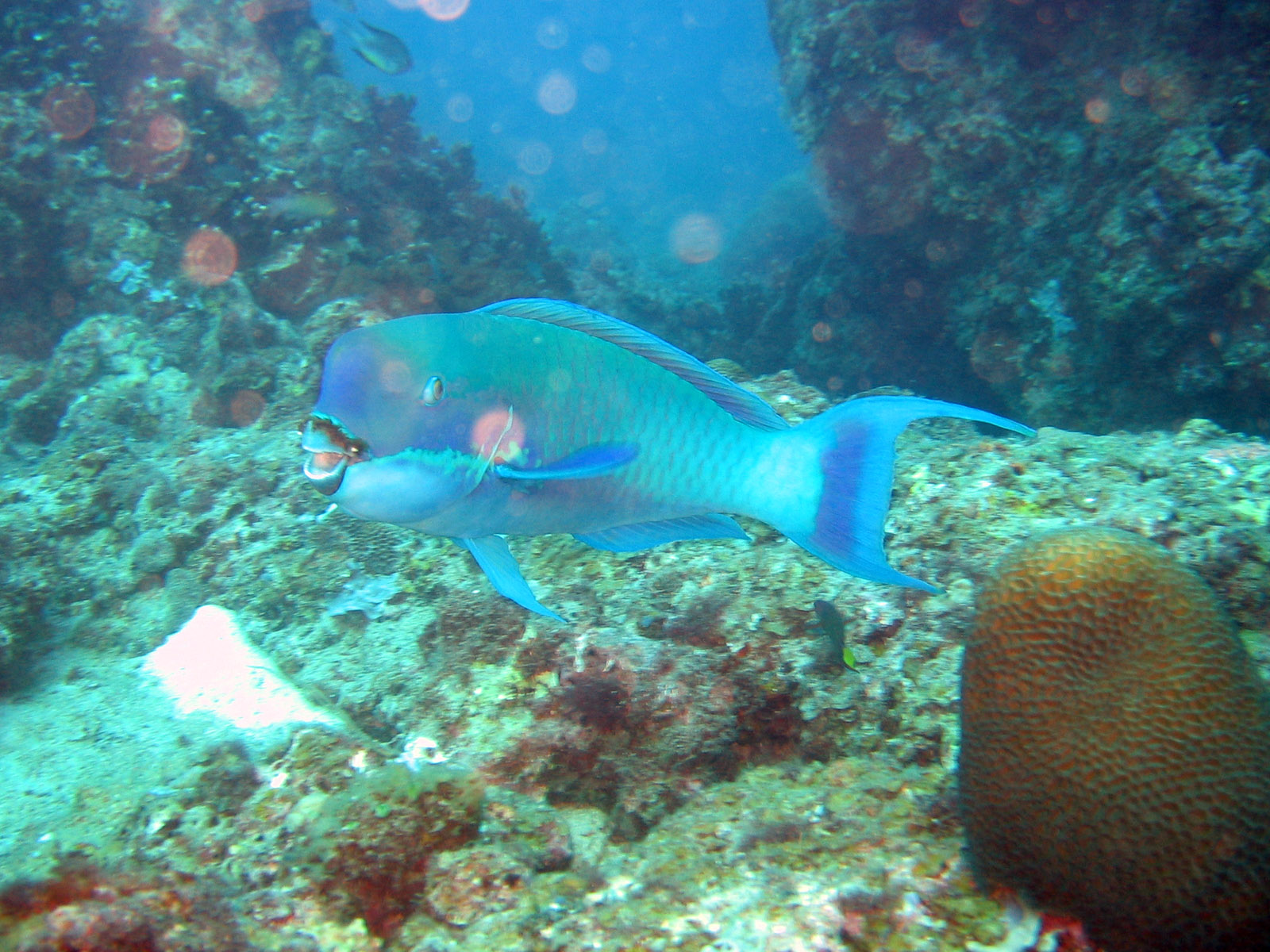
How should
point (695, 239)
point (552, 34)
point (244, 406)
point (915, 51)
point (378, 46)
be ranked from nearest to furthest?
1. point (244, 406)
2. point (915, 51)
3. point (378, 46)
4. point (695, 239)
5. point (552, 34)

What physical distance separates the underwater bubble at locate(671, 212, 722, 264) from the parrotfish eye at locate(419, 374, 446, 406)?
17.1 meters

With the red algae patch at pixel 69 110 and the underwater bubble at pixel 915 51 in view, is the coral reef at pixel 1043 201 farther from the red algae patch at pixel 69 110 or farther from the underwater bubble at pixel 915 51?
the red algae patch at pixel 69 110

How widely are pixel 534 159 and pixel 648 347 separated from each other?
1690 inches

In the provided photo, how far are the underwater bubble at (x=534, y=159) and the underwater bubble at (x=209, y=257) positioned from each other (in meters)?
32.2

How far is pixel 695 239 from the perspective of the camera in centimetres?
2162

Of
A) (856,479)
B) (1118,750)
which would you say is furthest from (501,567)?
(1118,750)

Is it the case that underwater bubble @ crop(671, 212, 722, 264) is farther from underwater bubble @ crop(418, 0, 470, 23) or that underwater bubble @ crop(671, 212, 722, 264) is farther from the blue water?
underwater bubble @ crop(418, 0, 470, 23)

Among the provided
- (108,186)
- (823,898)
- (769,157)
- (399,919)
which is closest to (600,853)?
(399,919)

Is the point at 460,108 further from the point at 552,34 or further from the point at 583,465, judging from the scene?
the point at 583,465

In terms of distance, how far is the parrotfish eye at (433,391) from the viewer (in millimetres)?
1585

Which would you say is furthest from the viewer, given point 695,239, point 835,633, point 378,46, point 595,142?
point 595,142

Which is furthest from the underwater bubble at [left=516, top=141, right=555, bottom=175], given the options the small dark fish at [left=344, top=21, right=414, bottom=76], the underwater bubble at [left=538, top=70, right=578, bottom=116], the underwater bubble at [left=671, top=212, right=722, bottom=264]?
the underwater bubble at [left=538, top=70, right=578, bottom=116]

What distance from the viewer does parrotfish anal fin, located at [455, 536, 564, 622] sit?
184 centimetres

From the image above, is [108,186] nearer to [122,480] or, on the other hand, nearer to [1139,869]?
[122,480]
